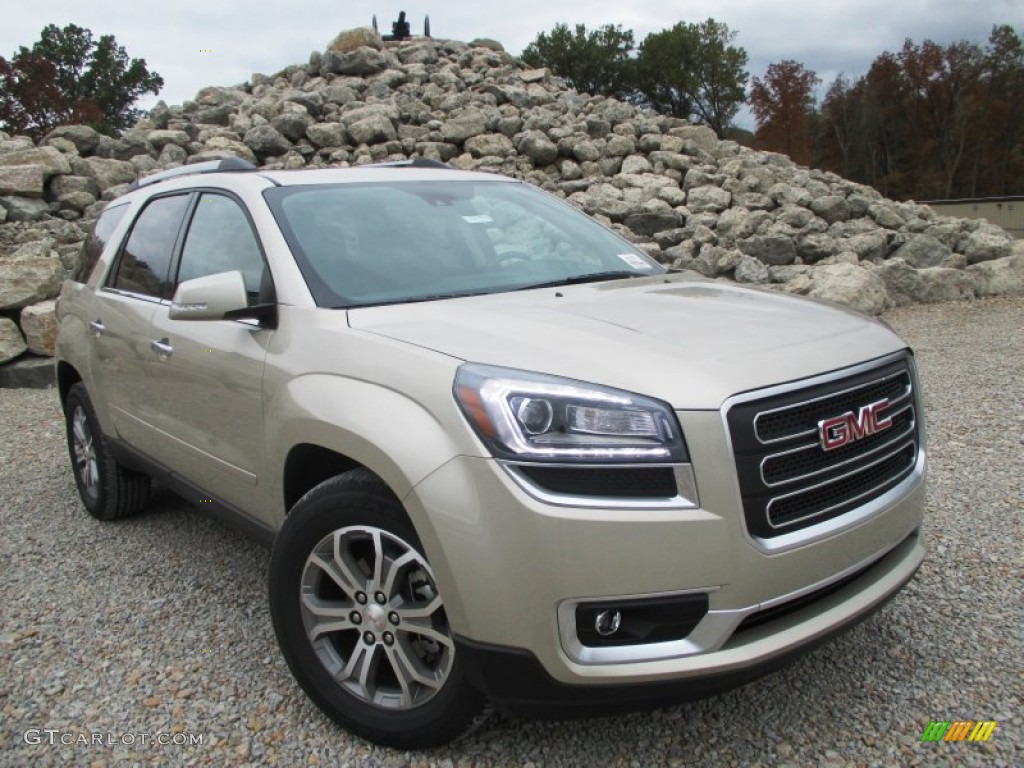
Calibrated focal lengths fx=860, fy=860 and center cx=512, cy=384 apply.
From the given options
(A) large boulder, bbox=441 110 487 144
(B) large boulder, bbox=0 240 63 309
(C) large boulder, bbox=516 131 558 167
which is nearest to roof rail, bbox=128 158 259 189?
(B) large boulder, bbox=0 240 63 309

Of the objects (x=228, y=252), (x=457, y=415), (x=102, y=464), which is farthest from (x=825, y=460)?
(x=102, y=464)

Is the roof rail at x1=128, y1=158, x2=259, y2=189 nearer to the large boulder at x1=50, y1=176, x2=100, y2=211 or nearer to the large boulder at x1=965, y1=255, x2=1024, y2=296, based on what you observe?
the large boulder at x1=50, y1=176, x2=100, y2=211

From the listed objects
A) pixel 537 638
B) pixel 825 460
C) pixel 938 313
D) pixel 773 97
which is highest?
pixel 773 97

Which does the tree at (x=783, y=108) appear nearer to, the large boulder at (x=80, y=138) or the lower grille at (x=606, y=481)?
the large boulder at (x=80, y=138)

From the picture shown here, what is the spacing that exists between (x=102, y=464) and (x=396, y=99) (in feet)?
43.7

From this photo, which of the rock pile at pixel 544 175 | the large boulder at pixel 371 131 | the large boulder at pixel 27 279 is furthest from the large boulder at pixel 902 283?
the large boulder at pixel 27 279

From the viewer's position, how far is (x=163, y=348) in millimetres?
3625

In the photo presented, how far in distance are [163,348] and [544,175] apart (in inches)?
453

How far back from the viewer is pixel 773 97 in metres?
42.9

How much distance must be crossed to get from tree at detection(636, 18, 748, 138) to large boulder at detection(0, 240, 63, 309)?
38877 millimetres

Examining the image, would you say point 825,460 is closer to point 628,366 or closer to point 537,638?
point 628,366

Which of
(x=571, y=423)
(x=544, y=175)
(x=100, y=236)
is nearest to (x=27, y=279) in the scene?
(x=100, y=236)

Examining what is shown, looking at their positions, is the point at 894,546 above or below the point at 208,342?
below
